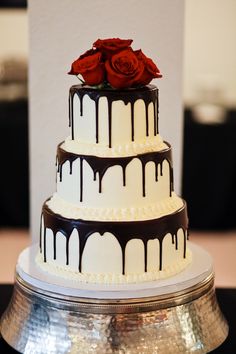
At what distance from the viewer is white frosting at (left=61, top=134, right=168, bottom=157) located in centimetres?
151

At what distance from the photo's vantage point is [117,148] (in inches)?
59.7

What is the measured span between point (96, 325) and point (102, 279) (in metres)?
0.11

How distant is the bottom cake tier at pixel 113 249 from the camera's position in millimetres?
1489

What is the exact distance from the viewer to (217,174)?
4129mm

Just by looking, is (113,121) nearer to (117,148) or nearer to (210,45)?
(117,148)

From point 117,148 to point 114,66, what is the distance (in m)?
0.17

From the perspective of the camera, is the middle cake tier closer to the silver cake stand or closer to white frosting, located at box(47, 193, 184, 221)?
white frosting, located at box(47, 193, 184, 221)

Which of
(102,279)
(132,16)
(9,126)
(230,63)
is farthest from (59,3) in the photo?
(230,63)

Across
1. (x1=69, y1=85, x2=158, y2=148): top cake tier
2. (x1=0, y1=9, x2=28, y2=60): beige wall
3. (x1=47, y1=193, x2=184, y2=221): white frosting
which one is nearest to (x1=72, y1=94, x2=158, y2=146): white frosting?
(x1=69, y1=85, x2=158, y2=148): top cake tier

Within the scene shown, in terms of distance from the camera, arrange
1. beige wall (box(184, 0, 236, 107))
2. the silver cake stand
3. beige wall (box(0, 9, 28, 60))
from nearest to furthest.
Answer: the silver cake stand
beige wall (box(184, 0, 236, 107))
beige wall (box(0, 9, 28, 60))

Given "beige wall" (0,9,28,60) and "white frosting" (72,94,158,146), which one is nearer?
"white frosting" (72,94,158,146)

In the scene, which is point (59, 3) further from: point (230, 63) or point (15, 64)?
point (230, 63)

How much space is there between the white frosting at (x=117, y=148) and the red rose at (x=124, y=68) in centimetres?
13

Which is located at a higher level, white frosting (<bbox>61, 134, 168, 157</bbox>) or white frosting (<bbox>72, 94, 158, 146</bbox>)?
white frosting (<bbox>72, 94, 158, 146</bbox>)
